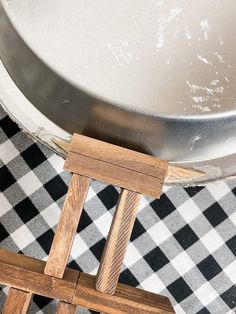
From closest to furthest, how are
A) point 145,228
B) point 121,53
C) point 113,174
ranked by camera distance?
point 121,53, point 113,174, point 145,228

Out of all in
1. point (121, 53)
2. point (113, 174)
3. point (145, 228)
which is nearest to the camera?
point (121, 53)

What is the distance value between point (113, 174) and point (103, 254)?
0.41 ft

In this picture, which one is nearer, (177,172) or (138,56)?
(138,56)

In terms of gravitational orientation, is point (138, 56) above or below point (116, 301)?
above

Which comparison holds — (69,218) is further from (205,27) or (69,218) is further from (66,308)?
(205,27)

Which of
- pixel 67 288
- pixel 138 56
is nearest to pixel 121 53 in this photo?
pixel 138 56

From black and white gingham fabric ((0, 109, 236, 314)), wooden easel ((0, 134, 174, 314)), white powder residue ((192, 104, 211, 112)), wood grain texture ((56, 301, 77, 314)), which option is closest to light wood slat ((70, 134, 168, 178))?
wooden easel ((0, 134, 174, 314))

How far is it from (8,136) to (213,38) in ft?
1.92

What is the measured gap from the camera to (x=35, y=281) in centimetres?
78

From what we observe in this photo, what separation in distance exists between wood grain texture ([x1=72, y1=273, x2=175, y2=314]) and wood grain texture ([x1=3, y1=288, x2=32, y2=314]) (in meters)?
0.07

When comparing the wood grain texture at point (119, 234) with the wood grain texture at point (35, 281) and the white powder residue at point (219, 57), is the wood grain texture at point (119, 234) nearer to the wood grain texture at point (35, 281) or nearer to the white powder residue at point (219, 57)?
the wood grain texture at point (35, 281)

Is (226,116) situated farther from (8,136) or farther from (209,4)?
(8,136)

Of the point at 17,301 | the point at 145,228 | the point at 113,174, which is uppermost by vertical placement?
the point at 145,228

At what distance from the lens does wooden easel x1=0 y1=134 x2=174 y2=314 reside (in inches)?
28.1
